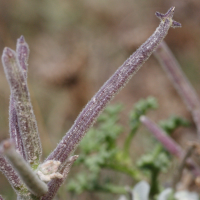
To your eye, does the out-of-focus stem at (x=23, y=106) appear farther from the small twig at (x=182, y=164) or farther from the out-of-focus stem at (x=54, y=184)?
the small twig at (x=182, y=164)

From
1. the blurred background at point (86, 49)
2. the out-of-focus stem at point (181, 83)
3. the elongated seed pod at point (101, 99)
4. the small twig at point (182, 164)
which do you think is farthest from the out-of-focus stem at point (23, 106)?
the blurred background at point (86, 49)

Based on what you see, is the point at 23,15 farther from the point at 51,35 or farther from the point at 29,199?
the point at 29,199

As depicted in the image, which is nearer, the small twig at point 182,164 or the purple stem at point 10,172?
the purple stem at point 10,172

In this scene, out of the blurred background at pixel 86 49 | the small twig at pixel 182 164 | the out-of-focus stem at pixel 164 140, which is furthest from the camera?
the blurred background at pixel 86 49

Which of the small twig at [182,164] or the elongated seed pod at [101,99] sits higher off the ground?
the small twig at [182,164]

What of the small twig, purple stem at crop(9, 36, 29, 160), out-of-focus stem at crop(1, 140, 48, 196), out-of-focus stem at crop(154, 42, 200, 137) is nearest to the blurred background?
out-of-focus stem at crop(154, 42, 200, 137)

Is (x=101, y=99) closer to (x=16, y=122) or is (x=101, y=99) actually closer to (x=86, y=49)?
(x=16, y=122)
